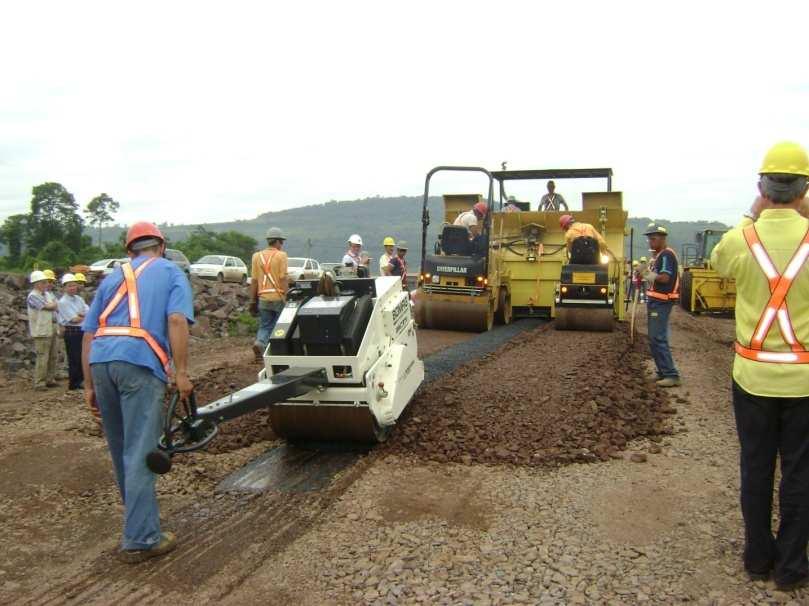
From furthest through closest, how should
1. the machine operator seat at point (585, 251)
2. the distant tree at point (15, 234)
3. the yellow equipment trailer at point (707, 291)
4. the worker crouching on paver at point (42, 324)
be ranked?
the distant tree at point (15, 234), the yellow equipment trailer at point (707, 291), the machine operator seat at point (585, 251), the worker crouching on paver at point (42, 324)

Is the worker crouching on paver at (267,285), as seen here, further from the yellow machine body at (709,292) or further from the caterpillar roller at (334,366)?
the yellow machine body at (709,292)

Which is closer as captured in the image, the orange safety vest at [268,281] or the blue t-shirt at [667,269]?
the blue t-shirt at [667,269]

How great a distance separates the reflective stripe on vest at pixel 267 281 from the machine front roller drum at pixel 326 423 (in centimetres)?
272

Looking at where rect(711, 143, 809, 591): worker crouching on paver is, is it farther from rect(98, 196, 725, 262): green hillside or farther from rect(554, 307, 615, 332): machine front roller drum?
rect(98, 196, 725, 262): green hillside

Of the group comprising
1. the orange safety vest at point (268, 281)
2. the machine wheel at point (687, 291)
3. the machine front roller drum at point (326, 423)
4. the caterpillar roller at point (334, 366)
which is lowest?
the machine wheel at point (687, 291)

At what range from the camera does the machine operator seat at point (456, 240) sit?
1148 cm

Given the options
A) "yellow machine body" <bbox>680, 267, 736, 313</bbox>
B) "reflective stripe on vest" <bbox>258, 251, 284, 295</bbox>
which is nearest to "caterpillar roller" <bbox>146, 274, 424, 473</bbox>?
"reflective stripe on vest" <bbox>258, 251, 284, 295</bbox>

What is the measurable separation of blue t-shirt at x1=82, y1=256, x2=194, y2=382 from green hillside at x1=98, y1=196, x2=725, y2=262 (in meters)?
99.5

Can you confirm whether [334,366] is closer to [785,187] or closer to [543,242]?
[785,187]

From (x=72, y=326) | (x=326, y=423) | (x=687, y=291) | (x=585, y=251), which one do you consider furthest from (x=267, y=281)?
(x=687, y=291)

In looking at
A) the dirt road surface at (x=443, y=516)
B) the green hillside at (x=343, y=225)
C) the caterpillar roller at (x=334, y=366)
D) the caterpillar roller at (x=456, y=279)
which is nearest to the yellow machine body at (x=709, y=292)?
the caterpillar roller at (x=456, y=279)

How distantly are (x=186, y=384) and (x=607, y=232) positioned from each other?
1140 cm

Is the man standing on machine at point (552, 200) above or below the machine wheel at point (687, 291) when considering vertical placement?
above

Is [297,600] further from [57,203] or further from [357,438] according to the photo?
[57,203]
